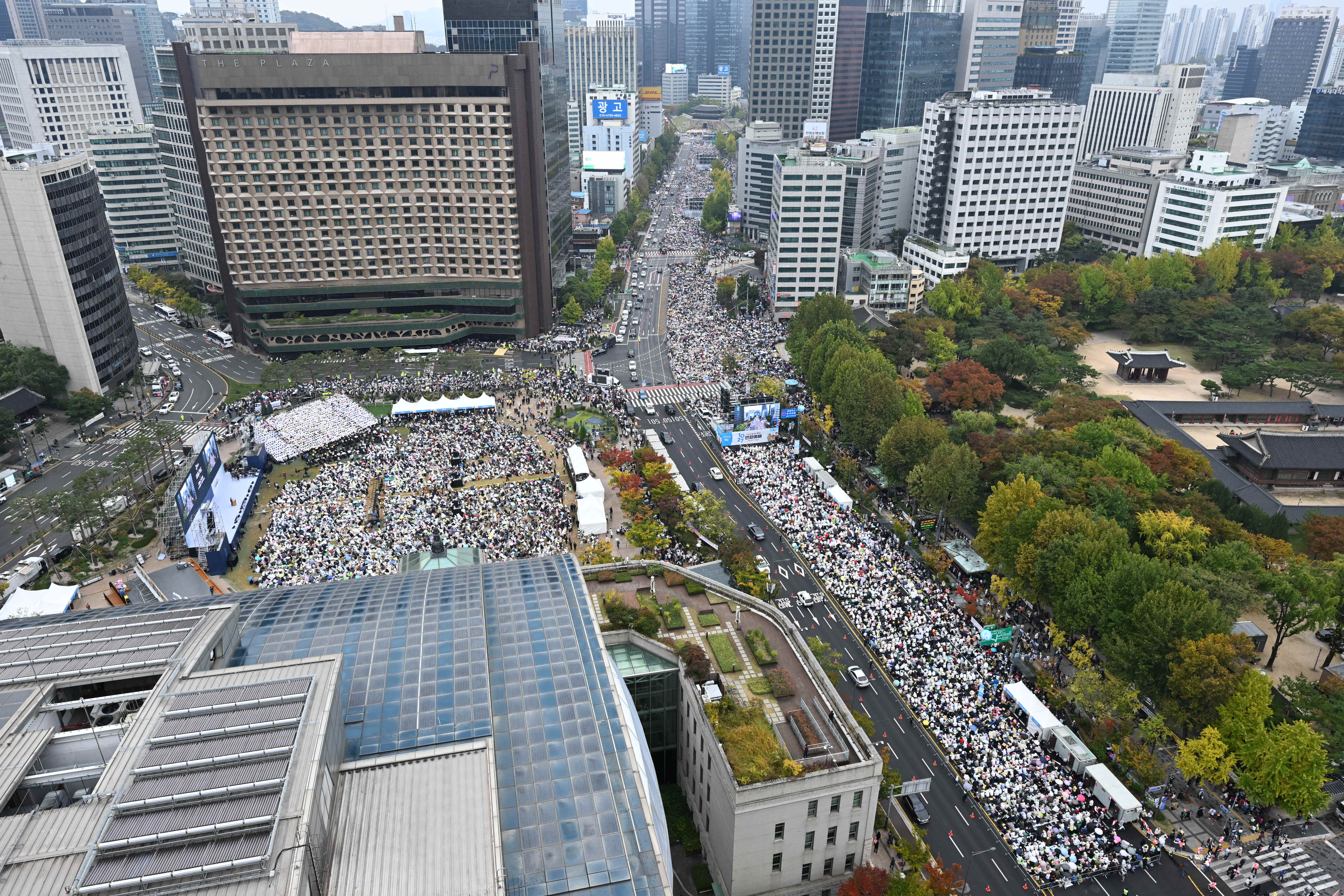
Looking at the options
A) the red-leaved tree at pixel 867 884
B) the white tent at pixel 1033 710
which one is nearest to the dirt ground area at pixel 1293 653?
the white tent at pixel 1033 710

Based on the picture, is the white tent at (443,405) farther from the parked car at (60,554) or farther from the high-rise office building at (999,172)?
the high-rise office building at (999,172)

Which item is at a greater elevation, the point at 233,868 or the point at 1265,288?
the point at 233,868

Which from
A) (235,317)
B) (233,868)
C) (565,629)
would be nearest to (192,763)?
(233,868)

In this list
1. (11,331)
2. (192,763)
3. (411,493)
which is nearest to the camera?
(192,763)

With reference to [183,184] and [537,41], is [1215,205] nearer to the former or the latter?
[537,41]

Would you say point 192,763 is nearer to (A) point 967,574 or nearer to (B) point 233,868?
(B) point 233,868

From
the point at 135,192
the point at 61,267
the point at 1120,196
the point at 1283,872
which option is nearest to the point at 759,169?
the point at 1120,196

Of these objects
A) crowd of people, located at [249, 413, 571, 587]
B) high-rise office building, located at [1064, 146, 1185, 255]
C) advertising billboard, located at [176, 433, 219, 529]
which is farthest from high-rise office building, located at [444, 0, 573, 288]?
high-rise office building, located at [1064, 146, 1185, 255]
